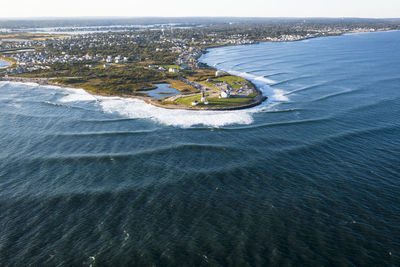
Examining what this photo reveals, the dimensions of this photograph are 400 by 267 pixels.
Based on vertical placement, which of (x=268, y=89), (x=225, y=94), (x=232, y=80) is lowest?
(x=268, y=89)

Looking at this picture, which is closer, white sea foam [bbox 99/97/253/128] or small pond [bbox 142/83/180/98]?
white sea foam [bbox 99/97/253/128]

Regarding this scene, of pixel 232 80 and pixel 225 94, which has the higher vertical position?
pixel 232 80

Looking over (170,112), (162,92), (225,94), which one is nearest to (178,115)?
(170,112)

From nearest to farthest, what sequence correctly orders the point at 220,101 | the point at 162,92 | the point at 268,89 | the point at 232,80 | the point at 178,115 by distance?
the point at 178,115, the point at 220,101, the point at 162,92, the point at 268,89, the point at 232,80

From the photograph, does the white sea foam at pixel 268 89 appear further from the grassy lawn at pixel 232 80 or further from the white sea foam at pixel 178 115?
the white sea foam at pixel 178 115

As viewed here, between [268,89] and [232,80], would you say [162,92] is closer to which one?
[232,80]

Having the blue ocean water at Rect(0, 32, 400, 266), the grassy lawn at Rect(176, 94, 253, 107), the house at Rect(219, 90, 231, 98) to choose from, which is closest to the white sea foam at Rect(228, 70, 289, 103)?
the blue ocean water at Rect(0, 32, 400, 266)

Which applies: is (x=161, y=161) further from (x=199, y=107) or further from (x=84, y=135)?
(x=199, y=107)

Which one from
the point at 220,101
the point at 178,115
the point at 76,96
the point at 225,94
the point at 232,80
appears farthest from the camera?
the point at 232,80

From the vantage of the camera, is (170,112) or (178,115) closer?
(178,115)

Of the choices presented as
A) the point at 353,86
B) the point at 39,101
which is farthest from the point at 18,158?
the point at 353,86

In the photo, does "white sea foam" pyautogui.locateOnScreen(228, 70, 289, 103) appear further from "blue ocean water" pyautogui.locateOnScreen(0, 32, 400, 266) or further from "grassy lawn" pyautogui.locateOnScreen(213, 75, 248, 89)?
"blue ocean water" pyautogui.locateOnScreen(0, 32, 400, 266)
